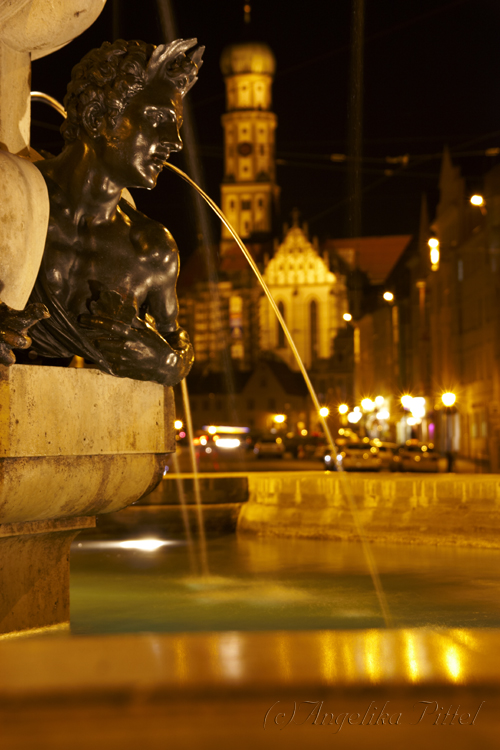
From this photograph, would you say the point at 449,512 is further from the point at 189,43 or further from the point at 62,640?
the point at 62,640

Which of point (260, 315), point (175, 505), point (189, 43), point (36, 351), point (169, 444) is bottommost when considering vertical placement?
point (175, 505)

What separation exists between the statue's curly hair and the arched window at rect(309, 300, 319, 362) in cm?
11858

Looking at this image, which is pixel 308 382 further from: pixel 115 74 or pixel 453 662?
pixel 453 662

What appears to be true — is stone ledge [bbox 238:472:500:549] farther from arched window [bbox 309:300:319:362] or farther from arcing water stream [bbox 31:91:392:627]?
arched window [bbox 309:300:319:362]

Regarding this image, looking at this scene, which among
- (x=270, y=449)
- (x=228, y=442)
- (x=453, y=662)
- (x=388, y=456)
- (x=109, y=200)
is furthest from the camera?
(x=228, y=442)

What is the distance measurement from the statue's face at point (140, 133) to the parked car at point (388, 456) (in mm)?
34962

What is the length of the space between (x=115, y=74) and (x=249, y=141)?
134 m

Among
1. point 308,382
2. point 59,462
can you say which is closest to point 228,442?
point 308,382

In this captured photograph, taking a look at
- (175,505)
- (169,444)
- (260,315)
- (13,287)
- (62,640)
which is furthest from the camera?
(260,315)

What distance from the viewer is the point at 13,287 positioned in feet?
14.5

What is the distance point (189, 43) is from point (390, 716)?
3.56m

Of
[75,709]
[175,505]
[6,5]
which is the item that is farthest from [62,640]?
[175,505]

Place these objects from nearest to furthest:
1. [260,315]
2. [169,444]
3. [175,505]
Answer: [169,444] < [175,505] < [260,315]

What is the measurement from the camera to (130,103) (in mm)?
4789
